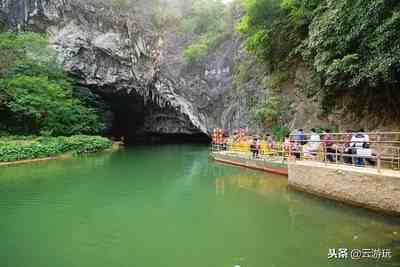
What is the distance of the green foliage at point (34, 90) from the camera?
18766 millimetres

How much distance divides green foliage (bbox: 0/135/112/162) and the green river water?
234 inches

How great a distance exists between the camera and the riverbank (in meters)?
14.8

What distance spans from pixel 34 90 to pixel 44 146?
458 centimetres

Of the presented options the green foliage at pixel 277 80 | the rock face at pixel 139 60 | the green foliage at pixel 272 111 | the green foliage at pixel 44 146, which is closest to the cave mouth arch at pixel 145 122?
the rock face at pixel 139 60

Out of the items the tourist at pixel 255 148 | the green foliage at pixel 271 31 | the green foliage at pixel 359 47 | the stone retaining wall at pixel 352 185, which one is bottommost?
the stone retaining wall at pixel 352 185

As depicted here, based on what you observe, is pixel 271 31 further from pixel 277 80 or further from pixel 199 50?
pixel 199 50

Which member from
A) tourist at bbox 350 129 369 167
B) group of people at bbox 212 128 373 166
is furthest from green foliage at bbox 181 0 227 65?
tourist at bbox 350 129 369 167

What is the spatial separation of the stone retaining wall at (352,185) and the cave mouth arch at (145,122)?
19.8 metres

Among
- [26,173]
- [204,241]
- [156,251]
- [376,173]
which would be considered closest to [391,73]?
[376,173]

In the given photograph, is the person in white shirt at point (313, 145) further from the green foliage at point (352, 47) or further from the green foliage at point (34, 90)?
the green foliage at point (34, 90)

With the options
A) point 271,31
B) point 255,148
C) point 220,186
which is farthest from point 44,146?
point 271,31

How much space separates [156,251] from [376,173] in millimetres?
4171

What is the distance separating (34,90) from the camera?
63.7 feet

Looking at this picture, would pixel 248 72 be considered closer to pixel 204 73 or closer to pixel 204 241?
pixel 204 73
